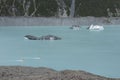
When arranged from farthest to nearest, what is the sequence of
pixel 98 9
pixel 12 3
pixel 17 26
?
pixel 98 9 → pixel 12 3 → pixel 17 26

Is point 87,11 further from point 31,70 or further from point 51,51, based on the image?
point 31,70

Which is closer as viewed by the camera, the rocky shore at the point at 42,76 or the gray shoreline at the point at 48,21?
the rocky shore at the point at 42,76

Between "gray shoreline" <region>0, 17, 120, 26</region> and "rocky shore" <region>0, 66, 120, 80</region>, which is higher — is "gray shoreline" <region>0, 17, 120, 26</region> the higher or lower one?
the lower one

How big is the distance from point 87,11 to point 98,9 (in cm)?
110

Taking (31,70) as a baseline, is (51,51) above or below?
below

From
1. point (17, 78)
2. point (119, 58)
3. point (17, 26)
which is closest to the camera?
point (17, 78)

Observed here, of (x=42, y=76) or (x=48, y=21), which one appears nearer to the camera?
(x=42, y=76)

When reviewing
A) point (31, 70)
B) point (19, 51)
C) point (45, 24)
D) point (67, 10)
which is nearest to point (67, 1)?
point (67, 10)

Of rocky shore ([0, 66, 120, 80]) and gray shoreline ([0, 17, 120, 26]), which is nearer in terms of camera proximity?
rocky shore ([0, 66, 120, 80])

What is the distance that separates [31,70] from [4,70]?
445mm

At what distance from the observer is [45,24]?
98.7 feet

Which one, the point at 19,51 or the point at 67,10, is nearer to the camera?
the point at 19,51

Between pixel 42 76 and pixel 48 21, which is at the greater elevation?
pixel 42 76

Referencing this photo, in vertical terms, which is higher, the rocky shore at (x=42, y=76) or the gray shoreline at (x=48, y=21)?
the rocky shore at (x=42, y=76)
